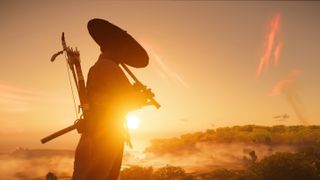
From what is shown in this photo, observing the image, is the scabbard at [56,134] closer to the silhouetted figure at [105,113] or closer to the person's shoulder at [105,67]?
the silhouetted figure at [105,113]

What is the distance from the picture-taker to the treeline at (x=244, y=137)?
45625mm

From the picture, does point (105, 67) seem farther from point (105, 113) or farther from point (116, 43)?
point (105, 113)

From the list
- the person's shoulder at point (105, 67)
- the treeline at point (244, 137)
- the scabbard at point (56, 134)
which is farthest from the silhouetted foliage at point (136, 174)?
the treeline at point (244, 137)

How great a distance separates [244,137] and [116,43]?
47155 mm

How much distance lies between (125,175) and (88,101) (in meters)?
16.2

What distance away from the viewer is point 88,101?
4.90 metres

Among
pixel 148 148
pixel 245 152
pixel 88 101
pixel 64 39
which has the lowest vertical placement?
pixel 88 101

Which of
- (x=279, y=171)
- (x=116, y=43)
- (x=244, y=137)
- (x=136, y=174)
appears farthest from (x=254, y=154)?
(x=116, y=43)

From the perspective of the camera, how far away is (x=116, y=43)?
539cm

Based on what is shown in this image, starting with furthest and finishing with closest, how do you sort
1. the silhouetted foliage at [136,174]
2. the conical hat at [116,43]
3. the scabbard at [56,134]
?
the silhouetted foliage at [136,174] < the conical hat at [116,43] < the scabbard at [56,134]

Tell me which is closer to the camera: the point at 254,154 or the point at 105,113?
the point at 105,113

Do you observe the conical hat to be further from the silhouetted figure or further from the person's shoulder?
the person's shoulder

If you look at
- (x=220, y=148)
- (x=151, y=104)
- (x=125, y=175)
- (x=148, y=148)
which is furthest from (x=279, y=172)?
(x=148, y=148)

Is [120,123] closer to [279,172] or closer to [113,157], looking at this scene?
[113,157]
